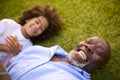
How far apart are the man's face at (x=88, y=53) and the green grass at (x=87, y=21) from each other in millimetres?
327

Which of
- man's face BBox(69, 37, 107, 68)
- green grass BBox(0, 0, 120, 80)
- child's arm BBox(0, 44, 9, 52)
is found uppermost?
child's arm BBox(0, 44, 9, 52)

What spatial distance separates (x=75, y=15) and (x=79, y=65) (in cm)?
105

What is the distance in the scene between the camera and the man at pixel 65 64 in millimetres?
2365

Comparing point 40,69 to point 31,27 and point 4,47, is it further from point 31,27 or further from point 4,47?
point 31,27

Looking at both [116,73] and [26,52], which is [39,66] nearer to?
[26,52]

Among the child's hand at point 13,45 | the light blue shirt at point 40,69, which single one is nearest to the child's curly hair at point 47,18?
the child's hand at point 13,45

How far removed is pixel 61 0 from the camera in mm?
3654

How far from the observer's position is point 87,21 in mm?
3230

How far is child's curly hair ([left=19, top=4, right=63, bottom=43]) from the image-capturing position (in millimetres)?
3137

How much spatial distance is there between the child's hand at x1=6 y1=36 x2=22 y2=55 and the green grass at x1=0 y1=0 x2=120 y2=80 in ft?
1.38

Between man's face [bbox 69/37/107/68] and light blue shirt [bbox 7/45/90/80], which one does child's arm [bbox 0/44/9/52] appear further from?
man's face [bbox 69/37/107/68]

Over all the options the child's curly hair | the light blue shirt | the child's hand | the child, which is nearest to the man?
the light blue shirt

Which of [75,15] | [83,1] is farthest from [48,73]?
[83,1]

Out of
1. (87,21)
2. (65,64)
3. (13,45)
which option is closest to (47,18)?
(87,21)
